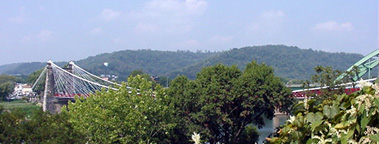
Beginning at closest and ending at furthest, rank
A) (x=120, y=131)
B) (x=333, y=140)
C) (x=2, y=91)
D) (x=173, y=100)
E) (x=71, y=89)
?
(x=333, y=140) → (x=120, y=131) → (x=173, y=100) → (x=71, y=89) → (x=2, y=91)

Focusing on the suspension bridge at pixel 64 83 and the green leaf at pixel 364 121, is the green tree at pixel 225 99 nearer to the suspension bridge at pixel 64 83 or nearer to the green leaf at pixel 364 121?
the green leaf at pixel 364 121

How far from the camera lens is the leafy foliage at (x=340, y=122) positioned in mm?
2381

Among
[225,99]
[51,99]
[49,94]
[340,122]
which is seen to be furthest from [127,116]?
[49,94]

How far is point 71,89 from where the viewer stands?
173 ft

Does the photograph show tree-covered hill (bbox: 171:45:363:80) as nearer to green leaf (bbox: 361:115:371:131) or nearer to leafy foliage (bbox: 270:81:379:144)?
leafy foliage (bbox: 270:81:379:144)

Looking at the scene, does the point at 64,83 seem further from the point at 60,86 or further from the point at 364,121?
the point at 364,121

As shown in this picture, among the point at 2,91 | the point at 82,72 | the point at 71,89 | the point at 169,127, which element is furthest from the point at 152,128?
the point at 2,91

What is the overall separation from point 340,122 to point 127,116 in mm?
14664

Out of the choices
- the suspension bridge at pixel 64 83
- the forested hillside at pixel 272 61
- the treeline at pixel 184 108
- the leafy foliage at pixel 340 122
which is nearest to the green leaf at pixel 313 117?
the leafy foliage at pixel 340 122

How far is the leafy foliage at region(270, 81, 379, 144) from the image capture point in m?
2.38

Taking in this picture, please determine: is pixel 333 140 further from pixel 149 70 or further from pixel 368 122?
pixel 149 70

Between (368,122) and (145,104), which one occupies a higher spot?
(368,122)

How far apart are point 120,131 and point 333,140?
14.6 meters

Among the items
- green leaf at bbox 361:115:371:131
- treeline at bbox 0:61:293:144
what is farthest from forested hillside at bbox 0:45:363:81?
green leaf at bbox 361:115:371:131
